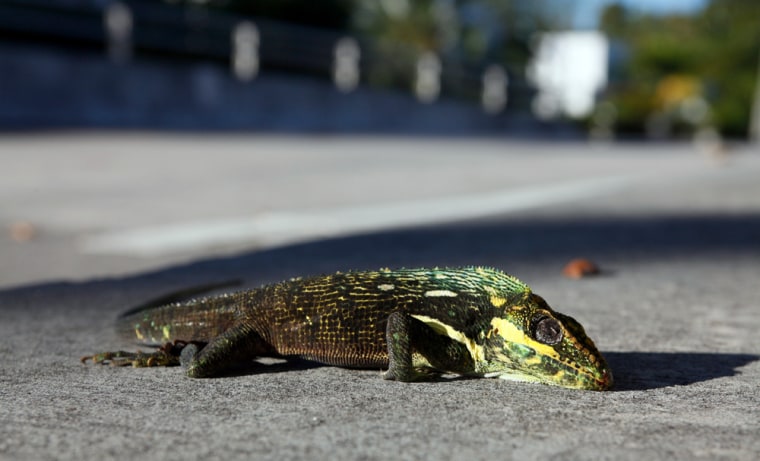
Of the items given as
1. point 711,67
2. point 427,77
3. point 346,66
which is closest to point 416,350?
point 346,66

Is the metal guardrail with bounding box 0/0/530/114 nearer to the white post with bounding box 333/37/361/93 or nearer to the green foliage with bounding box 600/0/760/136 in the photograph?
the white post with bounding box 333/37/361/93

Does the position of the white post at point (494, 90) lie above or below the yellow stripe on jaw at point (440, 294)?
above

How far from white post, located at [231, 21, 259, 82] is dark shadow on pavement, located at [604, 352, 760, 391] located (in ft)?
61.0

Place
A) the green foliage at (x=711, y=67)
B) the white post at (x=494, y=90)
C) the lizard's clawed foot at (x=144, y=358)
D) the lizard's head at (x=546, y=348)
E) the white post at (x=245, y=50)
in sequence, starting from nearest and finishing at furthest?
the lizard's head at (x=546, y=348) < the lizard's clawed foot at (x=144, y=358) < the white post at (x=245, y=50) < the white post at (x=494, y=90) < the green foliage at (x=711, y=67)

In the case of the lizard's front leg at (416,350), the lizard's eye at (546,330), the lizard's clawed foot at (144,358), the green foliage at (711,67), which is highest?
the green foliage at (711,67)

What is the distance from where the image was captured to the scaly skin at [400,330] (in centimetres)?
293

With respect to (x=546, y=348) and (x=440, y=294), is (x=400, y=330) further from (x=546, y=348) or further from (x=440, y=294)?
(x=546, y=348)

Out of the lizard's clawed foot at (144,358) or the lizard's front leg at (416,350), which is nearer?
the lizard's front leg at (416,350)

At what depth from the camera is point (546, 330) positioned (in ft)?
9.57

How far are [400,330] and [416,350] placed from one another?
0.30 ft

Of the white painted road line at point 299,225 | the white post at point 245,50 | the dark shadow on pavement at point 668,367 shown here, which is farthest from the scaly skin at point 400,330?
the white post at point 245,50

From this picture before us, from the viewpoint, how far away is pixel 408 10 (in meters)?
55.2

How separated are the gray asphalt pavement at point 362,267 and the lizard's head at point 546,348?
0.21 feet

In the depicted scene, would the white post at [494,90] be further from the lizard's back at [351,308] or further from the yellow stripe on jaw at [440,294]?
the yellow stripe on jaw at [440,294]
